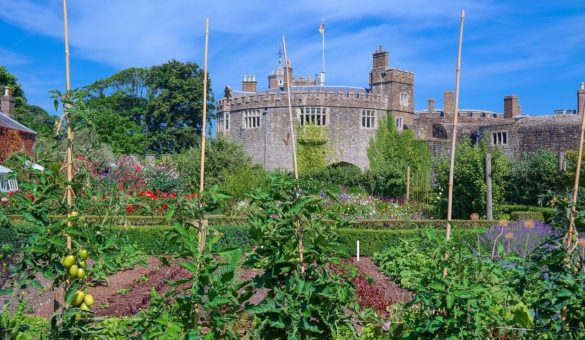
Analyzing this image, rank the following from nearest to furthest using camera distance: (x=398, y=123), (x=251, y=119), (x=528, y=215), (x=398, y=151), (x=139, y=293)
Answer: (x=139, y=293), (x=528, y=215), (x=398, y=151), (x=251, y=119), (x=398, y=123)

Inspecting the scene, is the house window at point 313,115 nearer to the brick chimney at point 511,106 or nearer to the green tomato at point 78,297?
the brick chimney at point 511,106

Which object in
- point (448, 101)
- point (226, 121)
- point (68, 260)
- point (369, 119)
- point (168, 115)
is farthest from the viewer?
point (168, 115)

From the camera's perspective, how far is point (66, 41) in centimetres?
305

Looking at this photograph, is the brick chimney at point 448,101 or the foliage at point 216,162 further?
the brick chimney at point 448,101

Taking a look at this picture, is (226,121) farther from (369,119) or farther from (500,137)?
(500,137)

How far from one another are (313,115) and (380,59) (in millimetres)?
5545

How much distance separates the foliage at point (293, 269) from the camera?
10.1 ft

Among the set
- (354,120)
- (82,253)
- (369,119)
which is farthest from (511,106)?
(82,253)

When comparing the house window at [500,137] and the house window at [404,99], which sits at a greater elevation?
the house window at [404,99]

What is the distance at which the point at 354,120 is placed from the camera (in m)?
30.3

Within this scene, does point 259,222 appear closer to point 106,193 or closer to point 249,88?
point 106,193

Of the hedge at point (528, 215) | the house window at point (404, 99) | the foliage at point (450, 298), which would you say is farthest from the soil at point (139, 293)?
the house window at point (404, 99)

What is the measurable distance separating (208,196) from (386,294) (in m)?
5.67

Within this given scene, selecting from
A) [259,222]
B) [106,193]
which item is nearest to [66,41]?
[106,193]
